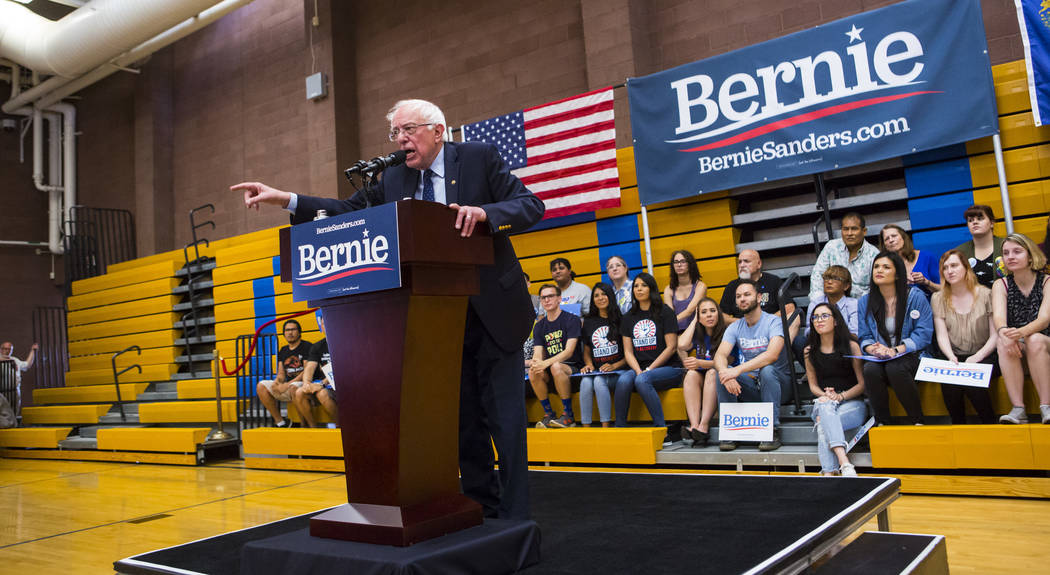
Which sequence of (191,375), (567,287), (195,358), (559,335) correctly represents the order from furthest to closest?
1. (195,358)
2. (191,375)
3. (567,287)
4. (559,335)

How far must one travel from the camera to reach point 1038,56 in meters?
4.30

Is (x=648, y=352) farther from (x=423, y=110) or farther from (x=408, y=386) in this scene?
(x=408, y=386)

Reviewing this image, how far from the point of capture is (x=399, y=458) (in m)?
1.53

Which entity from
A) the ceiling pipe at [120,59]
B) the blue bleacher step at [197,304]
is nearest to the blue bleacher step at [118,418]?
the blue bleacher step at [197,304]

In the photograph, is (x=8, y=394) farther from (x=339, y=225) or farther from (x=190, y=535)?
(x=339, y=225)

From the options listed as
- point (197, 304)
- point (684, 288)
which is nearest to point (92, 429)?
point (197, 304)

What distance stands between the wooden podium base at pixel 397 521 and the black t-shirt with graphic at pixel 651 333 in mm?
3152

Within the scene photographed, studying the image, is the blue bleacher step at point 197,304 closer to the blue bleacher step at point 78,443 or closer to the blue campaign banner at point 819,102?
the blue bleacher step at point 78,443

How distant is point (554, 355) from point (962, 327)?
8.21 ft

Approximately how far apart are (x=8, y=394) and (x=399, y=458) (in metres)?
10.4

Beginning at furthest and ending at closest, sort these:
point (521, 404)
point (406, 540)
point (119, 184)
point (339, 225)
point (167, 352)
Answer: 1. point (119, 184)
2. point (167, 352)
3. point (521, 404)
4. point (339, 225)
5. point (406, 540)

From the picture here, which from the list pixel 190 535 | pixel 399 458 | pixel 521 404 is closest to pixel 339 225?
pixel 399 458

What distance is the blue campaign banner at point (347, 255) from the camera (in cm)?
148

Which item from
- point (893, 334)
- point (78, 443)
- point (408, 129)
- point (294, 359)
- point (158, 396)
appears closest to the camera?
point (408, 129)
